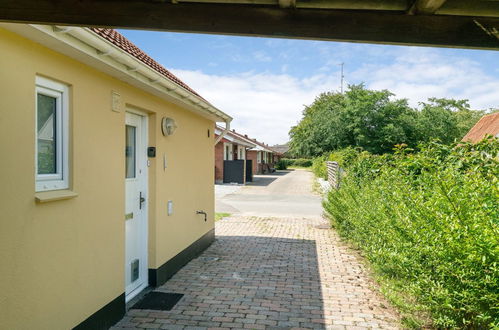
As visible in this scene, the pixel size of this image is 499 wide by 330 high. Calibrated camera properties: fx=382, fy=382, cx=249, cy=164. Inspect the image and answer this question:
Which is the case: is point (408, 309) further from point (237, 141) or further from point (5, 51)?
point (237, 141)

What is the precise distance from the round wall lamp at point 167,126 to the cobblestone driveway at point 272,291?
2296 mm

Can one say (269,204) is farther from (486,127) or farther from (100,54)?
(486,127)

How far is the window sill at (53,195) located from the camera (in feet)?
9.88

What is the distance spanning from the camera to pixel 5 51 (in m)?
2.72

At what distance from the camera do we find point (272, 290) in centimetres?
551

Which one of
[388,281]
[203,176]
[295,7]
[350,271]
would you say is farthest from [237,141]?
[295,7]

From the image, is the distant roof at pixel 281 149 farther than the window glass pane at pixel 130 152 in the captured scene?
Yes

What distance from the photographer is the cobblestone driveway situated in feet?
14.5

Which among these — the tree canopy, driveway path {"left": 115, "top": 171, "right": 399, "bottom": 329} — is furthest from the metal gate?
driveway path {"left": 115, "top": 171, "right": 399, "bottom": 329}

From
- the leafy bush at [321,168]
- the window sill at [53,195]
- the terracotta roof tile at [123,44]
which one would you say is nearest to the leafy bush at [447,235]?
the window sill at [53,195]

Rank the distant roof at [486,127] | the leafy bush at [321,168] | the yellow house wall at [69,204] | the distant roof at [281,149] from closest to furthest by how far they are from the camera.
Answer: the yellow house wall at [69,204]
the distant roof at [486,127]
the leafy bush at [321,168]
the distant roof at [281,149]

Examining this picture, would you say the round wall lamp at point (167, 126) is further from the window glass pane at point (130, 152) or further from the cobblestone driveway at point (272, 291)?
the cobblestone driveway at point (272, 291)

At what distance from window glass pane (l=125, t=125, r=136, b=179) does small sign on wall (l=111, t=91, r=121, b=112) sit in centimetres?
69

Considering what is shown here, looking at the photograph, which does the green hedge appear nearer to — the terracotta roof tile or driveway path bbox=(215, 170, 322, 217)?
driveway path bbox=(215, 170, 322, 217)
